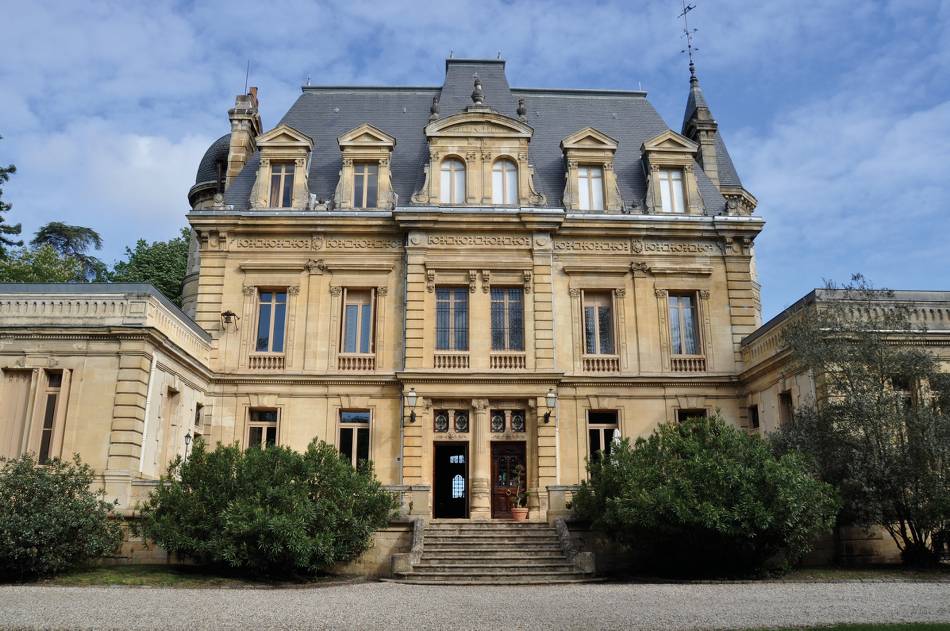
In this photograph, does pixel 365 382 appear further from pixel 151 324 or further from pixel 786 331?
pixel 786 331

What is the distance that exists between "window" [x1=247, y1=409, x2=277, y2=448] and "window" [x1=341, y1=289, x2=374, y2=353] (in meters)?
3.01

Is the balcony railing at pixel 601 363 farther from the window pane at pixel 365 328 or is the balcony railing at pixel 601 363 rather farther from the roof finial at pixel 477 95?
the roof finial at pixel 477 95

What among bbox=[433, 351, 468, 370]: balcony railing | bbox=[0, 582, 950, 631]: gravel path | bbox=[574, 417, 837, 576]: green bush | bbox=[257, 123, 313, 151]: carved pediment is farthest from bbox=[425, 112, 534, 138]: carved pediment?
bbox=[0, 582, 950, 631]: gravel path

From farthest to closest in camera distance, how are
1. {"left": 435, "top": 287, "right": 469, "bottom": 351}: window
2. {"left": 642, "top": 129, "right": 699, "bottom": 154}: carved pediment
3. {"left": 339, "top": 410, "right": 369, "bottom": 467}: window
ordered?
{"left": 642, "top": 129, "right": 699, "bottom": 154}: carved pediment
{"left": 435, "top": 287, "right": 469, "bottom": 351}: window
{"left": 339, "top": 410, "right": 369, "bottom": 467}: window

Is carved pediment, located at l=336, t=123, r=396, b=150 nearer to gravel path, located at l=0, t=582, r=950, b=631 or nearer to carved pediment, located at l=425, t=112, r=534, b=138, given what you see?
carved pediment, located at l=425, t=112, r=534, b=138

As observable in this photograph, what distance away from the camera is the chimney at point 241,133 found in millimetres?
26984

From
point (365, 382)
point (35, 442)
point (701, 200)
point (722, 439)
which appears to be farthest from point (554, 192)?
point (35, 442)

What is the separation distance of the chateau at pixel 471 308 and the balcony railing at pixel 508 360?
9 centimetres

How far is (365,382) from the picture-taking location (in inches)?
922

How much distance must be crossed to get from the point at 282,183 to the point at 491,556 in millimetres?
13953

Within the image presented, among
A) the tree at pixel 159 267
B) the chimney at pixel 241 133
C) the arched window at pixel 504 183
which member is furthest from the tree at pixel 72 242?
the arched window at pixel 504 183

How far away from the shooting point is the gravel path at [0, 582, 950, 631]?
1083cm

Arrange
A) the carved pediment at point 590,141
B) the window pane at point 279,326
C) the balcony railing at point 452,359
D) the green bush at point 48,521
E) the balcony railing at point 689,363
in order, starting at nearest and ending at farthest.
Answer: the green bush at point 48,521 → the balcony railing at point 452,359 → the window pane at point 279,326 → the balcony railing at point 689,363 → the carved pediment at point 590,141

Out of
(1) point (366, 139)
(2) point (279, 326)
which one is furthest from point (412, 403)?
(1) point (366, 139)
